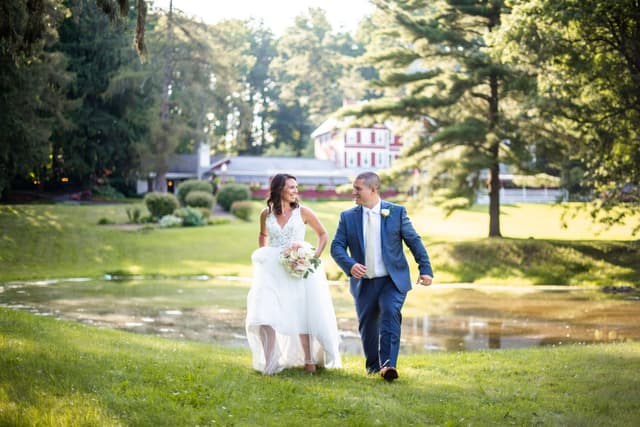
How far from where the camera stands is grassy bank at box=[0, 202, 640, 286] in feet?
71.3

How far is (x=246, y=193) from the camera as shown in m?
45.0

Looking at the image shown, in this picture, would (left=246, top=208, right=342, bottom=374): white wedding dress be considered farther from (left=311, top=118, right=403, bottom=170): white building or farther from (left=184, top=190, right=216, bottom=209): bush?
(left=311, top=118, right=403, bottom=170): white building

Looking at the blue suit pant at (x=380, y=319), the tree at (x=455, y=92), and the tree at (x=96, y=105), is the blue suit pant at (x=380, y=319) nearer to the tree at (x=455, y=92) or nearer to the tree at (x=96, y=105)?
the tree at (x=455, y=92)

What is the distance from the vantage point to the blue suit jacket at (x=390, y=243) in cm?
689

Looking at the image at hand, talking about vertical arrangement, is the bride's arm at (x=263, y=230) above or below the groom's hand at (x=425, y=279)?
above

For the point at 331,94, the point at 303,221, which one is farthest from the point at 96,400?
the point at 331,94

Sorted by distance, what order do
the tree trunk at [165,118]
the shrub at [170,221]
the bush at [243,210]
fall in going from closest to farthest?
the shrub at [170,221]
the bush at [243,210]
the tree trunk at [165,118]

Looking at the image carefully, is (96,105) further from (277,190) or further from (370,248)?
(370,248)

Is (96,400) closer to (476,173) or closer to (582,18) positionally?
(582,18)

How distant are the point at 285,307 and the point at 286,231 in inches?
29.0

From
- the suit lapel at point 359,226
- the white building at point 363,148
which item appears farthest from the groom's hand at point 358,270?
the white building at point 363,148

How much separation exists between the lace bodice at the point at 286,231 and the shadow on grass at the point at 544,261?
15342 millimetres

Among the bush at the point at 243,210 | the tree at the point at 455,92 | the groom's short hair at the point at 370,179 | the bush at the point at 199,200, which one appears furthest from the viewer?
the bush at the point at 243,210

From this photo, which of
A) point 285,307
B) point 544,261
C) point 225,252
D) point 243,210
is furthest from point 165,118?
point 285,307
